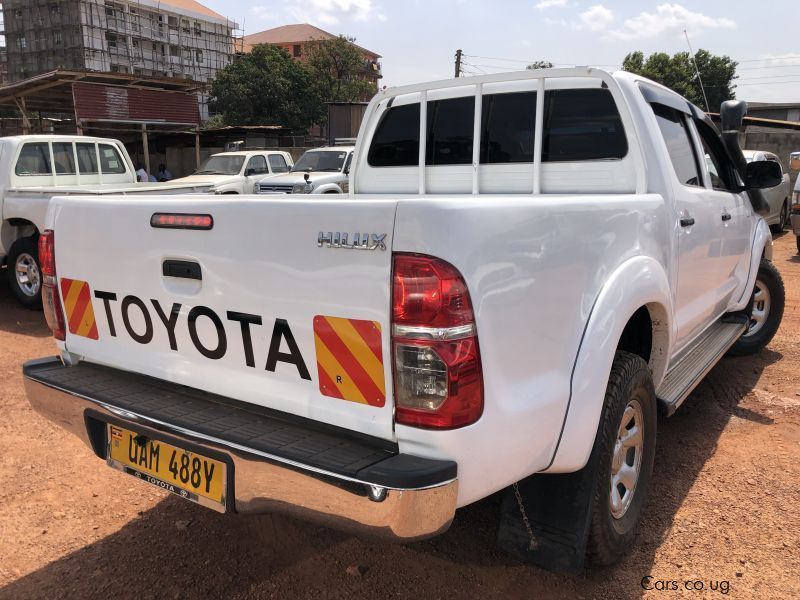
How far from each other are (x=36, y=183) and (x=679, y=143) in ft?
23.9

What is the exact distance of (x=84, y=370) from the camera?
252 cm

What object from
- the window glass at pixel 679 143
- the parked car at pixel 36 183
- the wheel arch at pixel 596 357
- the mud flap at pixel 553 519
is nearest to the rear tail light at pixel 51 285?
the mud flap at pixel 553 519

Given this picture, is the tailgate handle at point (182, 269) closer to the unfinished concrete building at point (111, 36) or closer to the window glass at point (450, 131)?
the window glass at point (450, 131)

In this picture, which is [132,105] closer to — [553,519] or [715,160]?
[715,160]

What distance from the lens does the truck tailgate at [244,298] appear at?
176 cm

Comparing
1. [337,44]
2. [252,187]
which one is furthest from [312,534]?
[337,44]

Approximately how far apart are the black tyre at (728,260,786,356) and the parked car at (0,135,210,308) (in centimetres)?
578

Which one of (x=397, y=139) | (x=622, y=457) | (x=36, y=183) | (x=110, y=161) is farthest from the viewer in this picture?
(x=110, y=161)

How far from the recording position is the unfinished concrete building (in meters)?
59.0

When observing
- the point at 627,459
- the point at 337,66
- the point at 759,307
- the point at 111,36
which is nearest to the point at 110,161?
the point at 759,307

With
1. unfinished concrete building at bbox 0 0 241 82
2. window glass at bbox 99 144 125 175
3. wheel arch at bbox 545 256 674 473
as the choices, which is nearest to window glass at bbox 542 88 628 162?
wheel arch at bbox 545 256 674 473

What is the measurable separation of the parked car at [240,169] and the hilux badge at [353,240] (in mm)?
12090

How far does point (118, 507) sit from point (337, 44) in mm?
57652

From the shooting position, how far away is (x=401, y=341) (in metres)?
1.69
